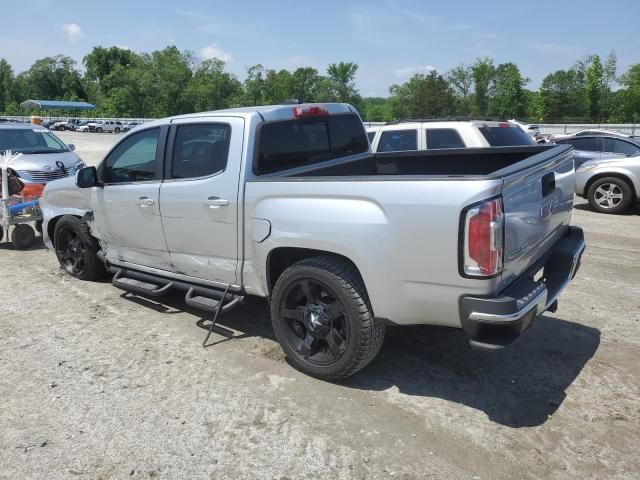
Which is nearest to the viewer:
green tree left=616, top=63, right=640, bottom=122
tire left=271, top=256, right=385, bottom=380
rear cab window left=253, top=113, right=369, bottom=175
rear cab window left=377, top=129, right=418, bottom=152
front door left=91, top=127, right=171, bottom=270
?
tire left=271, top=256, right=385, bottom=380

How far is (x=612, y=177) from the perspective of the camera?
1099 cm

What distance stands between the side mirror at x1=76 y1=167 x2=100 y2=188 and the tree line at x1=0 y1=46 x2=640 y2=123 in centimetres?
5957

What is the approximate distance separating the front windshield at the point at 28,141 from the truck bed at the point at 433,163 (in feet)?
26.8

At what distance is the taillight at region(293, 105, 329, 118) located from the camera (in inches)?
181

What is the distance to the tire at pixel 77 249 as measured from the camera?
5.93m

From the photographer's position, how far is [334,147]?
16.5 feet

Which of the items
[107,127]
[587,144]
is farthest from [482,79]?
[587,144]

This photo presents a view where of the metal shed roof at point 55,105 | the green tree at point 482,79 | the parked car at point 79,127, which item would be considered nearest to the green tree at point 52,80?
the metal shed roof at point 55,105

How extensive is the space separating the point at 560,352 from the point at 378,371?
1.52 metres

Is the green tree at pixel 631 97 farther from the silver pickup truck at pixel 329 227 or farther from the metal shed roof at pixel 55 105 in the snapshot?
the metal shed roof at pixel 55 105

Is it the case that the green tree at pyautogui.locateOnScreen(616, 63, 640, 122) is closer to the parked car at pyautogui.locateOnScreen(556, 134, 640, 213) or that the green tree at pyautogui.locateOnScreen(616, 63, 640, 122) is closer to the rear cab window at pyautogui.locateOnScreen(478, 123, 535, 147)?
the parked car at pyautogui.locateOnScreen(556, 134, 640, 213)

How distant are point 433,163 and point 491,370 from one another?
200 cm

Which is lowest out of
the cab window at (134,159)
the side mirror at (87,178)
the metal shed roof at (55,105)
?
the side mirror at (87,178)

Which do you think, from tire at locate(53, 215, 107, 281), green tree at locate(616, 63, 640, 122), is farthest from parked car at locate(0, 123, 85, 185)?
green tree at locate(616, 63, 640, 122)
